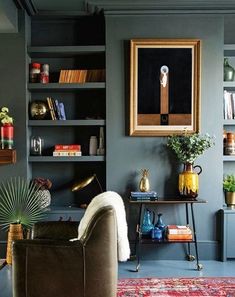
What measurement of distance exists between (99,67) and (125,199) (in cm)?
155

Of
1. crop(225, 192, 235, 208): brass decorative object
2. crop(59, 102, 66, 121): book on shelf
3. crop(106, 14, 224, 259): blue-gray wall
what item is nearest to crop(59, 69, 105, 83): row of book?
crop(106, 14, 224, 259): blue-gray wall

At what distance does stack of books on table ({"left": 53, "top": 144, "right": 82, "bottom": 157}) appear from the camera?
415 centimetres

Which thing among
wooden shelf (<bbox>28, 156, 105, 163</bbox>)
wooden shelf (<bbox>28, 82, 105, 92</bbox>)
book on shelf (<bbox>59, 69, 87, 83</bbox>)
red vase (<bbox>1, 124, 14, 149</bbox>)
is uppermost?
book on shelf (<bbox>59, 69, 87, 83</bbox>)

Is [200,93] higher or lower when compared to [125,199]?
higher

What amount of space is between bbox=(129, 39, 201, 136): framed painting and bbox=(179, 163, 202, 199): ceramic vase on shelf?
1.44 ft

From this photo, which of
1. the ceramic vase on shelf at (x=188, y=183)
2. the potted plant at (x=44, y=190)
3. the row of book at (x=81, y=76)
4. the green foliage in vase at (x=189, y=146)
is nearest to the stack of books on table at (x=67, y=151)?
the potted plant at (x=44, y=190)

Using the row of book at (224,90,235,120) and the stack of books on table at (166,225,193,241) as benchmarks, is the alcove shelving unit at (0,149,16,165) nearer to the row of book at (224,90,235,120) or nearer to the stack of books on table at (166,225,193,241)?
the stack of books on table at (166,225,193,241)

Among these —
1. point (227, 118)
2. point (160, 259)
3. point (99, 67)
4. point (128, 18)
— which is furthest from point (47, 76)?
point (160, 259)

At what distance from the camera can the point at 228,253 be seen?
4.04m

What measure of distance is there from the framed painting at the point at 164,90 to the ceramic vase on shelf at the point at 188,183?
0.44m

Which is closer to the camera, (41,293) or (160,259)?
(41,293)

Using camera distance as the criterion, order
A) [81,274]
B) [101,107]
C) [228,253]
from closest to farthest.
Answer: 1. [81,274]
2. [228,253]
3. [101,107]

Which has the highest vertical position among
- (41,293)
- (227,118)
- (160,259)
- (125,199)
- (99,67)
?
(99,67)

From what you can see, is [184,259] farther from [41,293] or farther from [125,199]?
[41,293]
